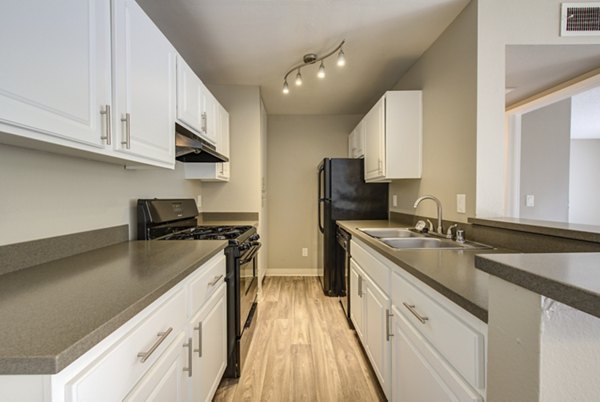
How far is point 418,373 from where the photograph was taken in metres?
1.09

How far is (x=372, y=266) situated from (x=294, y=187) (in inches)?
99.8

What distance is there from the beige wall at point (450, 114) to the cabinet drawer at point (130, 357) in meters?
1.77

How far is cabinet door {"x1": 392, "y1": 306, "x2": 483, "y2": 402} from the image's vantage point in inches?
33.5

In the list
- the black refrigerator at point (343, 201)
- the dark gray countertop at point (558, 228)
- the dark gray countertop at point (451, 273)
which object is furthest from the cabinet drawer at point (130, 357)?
the black refrigerator at point (343, 201)

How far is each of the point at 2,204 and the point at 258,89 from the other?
8.40ft

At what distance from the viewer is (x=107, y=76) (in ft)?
3.51

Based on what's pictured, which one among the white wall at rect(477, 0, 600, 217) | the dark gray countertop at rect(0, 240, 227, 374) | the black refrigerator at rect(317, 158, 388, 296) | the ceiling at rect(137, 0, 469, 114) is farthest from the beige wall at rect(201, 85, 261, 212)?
the white wall at rect(477, 0, 600, 217)

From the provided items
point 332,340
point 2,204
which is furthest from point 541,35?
point 2,204

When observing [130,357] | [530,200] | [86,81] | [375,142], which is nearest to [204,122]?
[86,81]

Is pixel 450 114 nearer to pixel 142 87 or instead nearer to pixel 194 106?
pixel 194 106

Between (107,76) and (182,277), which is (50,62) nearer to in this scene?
(107,76)

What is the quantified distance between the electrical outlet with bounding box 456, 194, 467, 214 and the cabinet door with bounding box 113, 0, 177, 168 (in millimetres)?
1877

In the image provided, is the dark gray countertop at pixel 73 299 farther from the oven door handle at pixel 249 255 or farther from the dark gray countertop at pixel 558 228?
the dark gray countertop at pixel 558 228

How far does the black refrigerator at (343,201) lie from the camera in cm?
315
